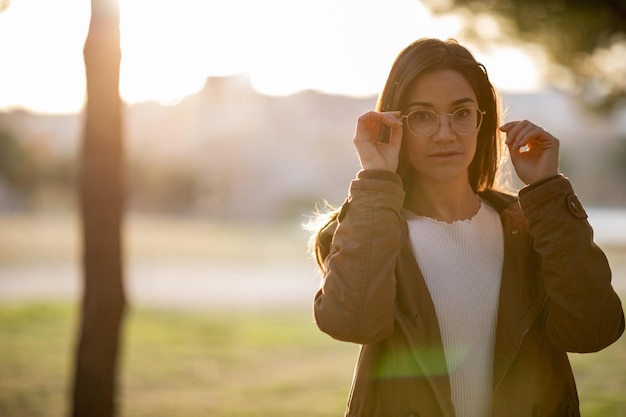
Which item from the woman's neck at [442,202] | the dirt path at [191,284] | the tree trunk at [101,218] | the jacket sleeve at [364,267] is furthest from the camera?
the dirt path at [191,284]

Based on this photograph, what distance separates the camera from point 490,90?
2455 mm

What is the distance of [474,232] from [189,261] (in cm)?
1791

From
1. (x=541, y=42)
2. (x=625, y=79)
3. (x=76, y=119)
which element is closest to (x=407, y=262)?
(x=541, y=42)

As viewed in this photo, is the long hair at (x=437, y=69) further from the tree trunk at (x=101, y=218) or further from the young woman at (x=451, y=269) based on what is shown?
the tree trunk at (x=101, y=218)

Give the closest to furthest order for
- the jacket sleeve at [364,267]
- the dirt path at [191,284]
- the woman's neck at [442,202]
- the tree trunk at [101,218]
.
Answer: the jacket sleeve at [364,267]
the woman's neck at [442,202]
the tree trunk at [101,218]
the dirt path at [191,284]

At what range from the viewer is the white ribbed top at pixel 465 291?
2.18 metres

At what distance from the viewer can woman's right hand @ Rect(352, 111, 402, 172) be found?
2270 millimetres

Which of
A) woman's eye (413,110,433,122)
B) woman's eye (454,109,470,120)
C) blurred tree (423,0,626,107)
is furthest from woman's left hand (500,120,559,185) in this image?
blurred tree (423,0,626,107)

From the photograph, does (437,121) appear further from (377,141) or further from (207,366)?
(207,366)

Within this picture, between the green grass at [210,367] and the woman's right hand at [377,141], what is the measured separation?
4670 millimetres

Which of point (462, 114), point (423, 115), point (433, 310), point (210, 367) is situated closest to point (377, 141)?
point (423, 115)

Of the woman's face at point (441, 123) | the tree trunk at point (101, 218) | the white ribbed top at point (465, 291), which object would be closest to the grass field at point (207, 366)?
the tree trunk at point (101, 218)

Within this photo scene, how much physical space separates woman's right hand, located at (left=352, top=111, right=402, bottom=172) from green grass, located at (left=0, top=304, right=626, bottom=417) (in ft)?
15.3

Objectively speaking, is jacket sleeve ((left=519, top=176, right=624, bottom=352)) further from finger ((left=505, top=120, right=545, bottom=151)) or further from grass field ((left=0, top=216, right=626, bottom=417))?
grass field ((left=0, top=216, right=626, bottom=417))
